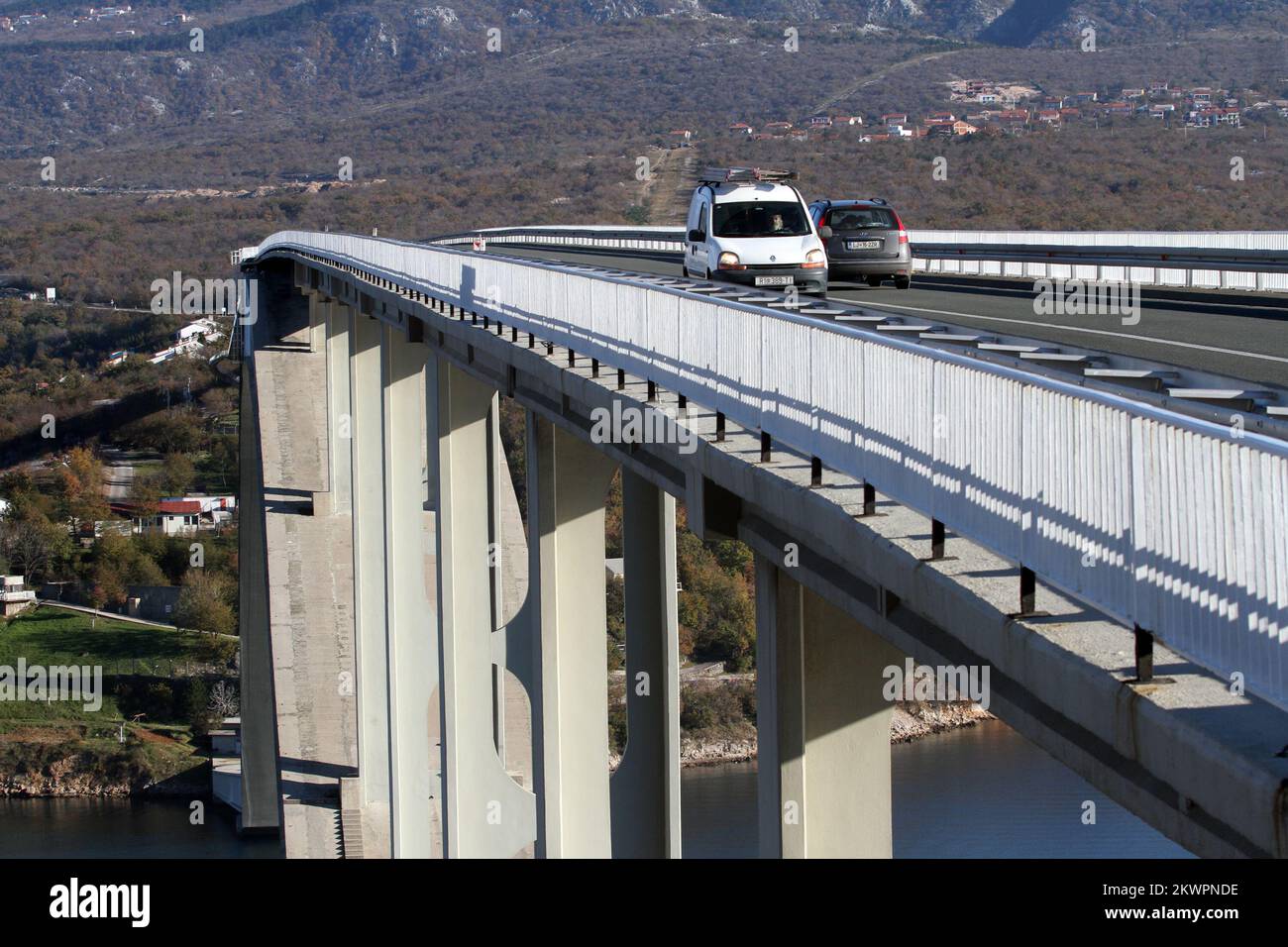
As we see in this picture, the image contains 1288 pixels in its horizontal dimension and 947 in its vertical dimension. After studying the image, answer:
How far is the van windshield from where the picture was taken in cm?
2070

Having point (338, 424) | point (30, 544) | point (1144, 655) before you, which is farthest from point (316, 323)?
point (1144, 655)

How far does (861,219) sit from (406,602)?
27.5ft

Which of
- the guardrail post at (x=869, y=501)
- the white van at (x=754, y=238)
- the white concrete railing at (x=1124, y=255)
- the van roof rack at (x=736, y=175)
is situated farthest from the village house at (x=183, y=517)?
the guardrail post at (x=869, y=501)

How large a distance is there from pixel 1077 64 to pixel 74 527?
265ft

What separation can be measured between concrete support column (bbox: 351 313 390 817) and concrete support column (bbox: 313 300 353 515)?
333 centimetres

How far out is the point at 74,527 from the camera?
63.8 meters

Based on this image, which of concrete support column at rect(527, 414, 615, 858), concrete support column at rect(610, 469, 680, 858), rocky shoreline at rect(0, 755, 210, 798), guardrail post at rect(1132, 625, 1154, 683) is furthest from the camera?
rocky shoreline at rect(0, 755, 210, 798)

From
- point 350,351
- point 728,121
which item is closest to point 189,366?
point 350,351

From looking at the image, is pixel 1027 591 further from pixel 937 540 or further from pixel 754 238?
pixel 754 238

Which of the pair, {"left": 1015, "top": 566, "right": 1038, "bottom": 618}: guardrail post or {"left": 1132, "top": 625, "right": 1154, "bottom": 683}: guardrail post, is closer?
{"left": 1132, "top": 625, "right": 1154, "bottom": 683}: guardrail post

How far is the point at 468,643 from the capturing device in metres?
20.0

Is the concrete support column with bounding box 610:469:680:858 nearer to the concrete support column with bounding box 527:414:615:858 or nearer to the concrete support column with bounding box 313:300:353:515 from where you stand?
the concrete support column with bounding box 527:414:615:858

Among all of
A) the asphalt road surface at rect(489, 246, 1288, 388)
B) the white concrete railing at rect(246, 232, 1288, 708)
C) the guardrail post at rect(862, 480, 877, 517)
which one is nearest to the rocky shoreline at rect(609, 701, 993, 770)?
the asphalt road surface at rect(489, 246, 1288, 388)
